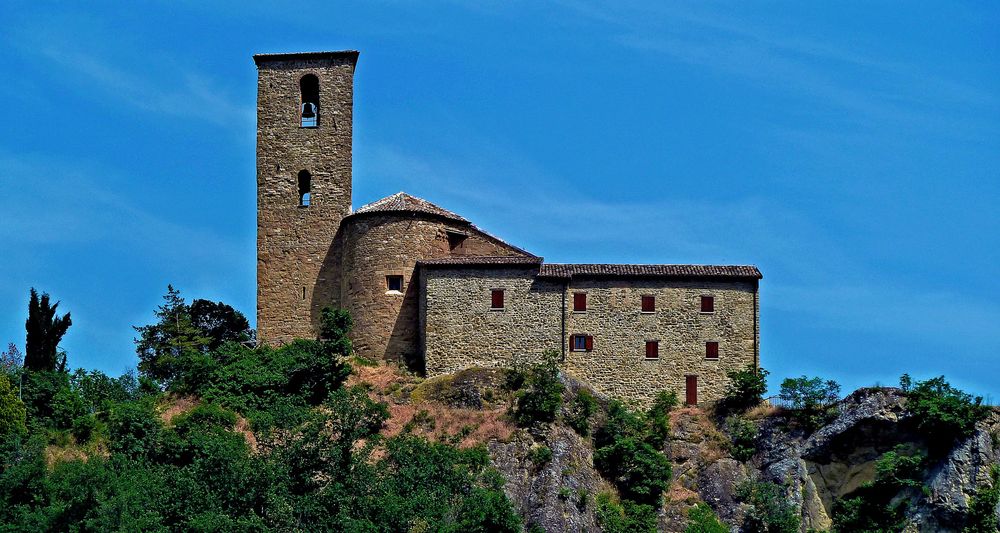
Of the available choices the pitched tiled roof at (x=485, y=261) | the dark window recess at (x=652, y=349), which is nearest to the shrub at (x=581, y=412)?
the dark window recess at (x=652, y=349)

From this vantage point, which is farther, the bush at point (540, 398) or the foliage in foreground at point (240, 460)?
the bush at point (540, 398)

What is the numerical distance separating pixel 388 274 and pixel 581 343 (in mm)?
9340

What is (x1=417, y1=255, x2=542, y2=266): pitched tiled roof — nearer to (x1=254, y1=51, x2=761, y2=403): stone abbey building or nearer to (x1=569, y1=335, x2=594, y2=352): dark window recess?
(x1=254, y1=51, x2=761, y2=403): stone abbey building

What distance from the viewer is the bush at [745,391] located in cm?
6894

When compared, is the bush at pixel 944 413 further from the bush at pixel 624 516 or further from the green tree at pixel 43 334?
the green tree at pixel 43 334

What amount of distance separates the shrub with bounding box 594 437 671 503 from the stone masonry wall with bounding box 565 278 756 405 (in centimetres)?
417

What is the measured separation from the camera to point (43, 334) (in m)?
72.3

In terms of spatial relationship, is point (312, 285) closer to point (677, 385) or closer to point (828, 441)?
point (677, 385)

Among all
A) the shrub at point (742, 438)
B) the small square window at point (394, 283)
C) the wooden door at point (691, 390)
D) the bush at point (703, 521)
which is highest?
the small square window at point (394, 283)

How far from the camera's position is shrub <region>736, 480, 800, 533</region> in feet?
211

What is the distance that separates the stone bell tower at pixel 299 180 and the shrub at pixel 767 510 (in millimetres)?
21790

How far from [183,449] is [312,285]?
13.1m

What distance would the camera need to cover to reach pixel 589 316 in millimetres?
70500

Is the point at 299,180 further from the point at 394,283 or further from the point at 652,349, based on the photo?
the point at 652,349
